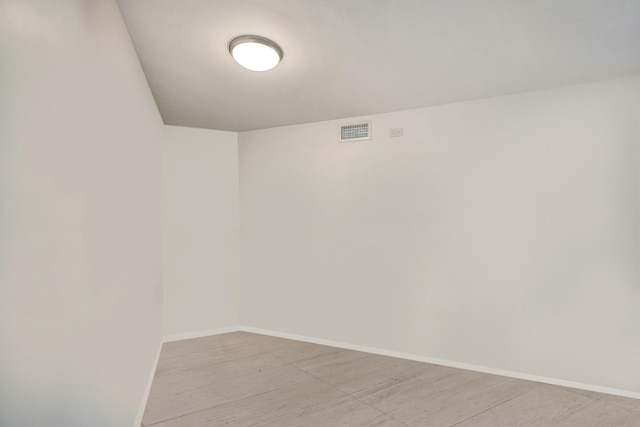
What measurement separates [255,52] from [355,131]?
4.51 feet

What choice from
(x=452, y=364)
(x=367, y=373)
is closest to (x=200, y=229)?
(x=367, y=373)

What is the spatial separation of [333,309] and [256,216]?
1.33 m

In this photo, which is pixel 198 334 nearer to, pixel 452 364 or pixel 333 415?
pixel 333 415

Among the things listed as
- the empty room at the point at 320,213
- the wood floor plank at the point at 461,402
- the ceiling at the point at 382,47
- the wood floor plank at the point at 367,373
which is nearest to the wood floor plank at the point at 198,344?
the empty room at the point at 320,213

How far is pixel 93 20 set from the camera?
136cm

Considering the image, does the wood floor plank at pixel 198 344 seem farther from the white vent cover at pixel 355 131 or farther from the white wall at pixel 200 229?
the white vent cover at pixel 355 131

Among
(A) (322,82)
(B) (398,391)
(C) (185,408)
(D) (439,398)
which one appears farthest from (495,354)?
(A) (322,82)

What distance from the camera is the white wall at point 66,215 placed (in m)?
0.81

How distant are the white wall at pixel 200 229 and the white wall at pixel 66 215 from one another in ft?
5.84

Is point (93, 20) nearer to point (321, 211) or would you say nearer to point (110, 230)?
point (110, 230)

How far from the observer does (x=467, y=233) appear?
9.88 ft

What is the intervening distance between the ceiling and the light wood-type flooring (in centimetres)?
226

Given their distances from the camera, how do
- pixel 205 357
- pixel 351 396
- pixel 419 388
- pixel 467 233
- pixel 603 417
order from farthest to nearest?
pixel 205 357 < pixel 467 233 < pixel 419 388 < pixel 351 396 < pixel 603 417

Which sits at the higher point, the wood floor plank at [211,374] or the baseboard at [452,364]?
the wood floor plank at [211,374]
